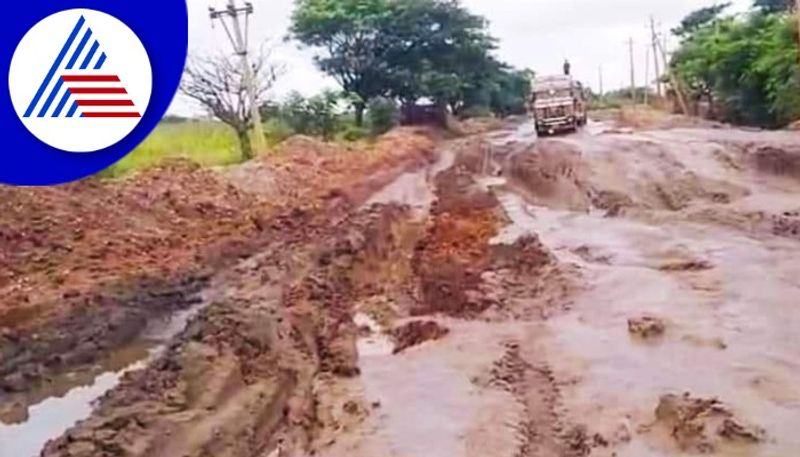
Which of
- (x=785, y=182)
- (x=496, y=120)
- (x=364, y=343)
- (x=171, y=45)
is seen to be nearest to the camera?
(x=171, y=45)

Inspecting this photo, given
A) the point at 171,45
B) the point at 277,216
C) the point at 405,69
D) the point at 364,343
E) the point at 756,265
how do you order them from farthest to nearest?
the point at 405,69, the point at 277,216, the point at 756,265, the point at 364,343, the point at 171,45

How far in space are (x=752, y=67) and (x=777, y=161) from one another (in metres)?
10.4

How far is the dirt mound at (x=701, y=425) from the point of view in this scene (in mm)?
5082

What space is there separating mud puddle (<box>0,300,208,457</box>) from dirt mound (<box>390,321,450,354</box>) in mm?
1805

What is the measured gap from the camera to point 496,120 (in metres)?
41.8

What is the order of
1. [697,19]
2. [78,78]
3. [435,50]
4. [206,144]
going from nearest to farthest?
[78,78], [206,144], [435,50], [697,19]

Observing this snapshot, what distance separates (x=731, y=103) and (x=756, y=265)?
22.5 meters

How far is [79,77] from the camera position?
72.2 inches

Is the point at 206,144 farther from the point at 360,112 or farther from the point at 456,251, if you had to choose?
the point at 456,251

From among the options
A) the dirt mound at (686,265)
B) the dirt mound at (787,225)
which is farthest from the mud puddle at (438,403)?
the dirt mound at (787,225)

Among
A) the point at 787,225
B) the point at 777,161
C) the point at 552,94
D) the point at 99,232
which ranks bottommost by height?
the point at 787,225

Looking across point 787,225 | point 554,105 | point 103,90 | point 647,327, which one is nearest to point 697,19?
point 554,105

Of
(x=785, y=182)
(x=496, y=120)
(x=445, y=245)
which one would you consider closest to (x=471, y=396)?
(x=445, y=245)

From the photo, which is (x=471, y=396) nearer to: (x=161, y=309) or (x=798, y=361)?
(x=798, y=361)
